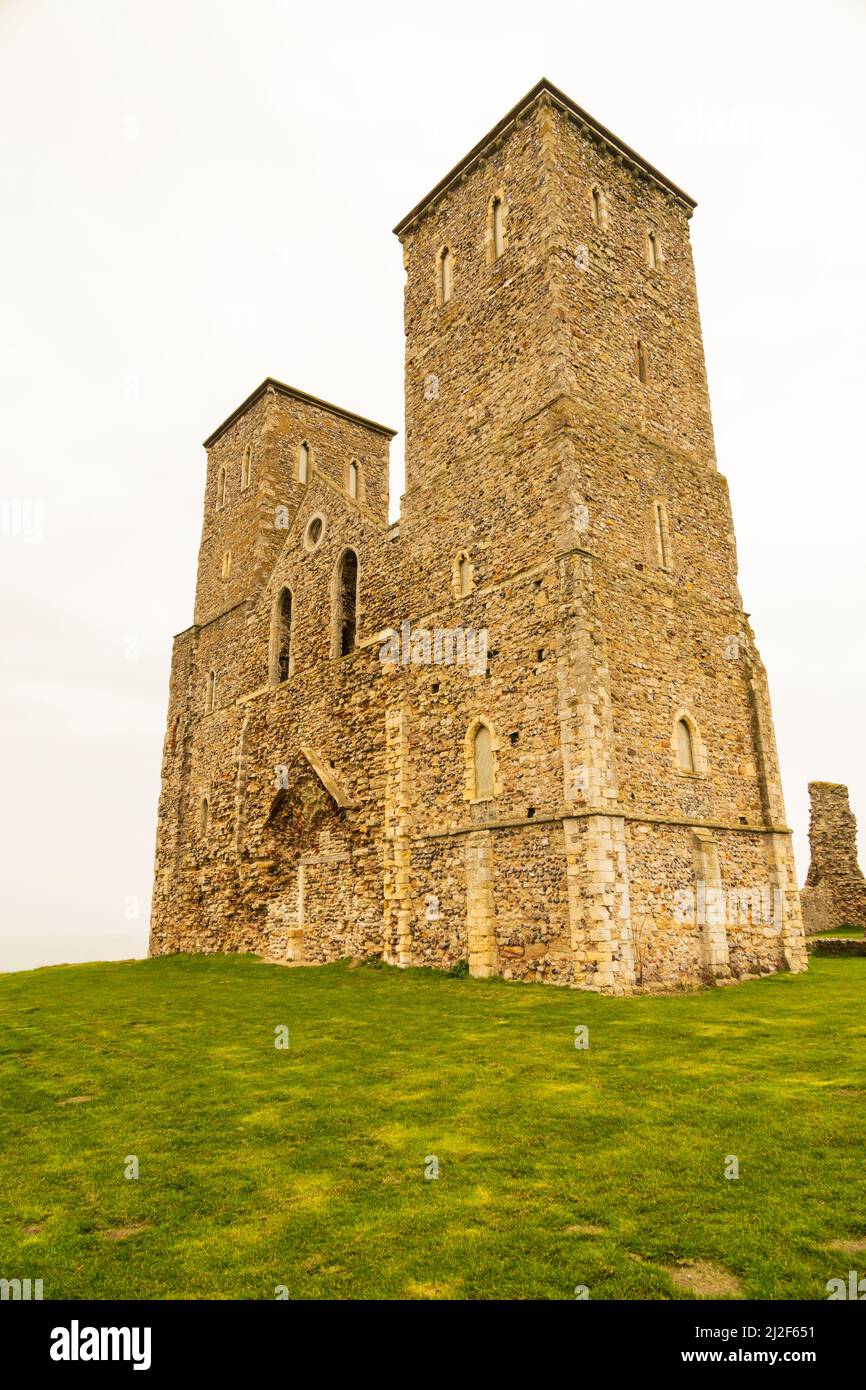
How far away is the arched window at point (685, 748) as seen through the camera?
57.8ft

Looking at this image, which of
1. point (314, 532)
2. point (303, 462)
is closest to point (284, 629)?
point (314, 532)

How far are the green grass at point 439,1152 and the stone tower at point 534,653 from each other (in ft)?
12.3

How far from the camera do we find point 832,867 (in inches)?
1102

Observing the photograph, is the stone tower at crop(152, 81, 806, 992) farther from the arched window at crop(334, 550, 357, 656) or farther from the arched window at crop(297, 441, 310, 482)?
the arched window at crop(297, 441, 310, 482)

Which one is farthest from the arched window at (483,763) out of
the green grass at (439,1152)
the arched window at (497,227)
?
the arched window at (497,227)

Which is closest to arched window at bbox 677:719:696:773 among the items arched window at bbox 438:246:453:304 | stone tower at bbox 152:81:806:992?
stone tower at bbox 152:81:806:992

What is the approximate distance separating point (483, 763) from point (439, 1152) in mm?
11405

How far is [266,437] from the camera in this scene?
102 ft

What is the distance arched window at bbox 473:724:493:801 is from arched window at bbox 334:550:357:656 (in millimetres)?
6955

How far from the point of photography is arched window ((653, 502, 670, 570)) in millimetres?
18828
